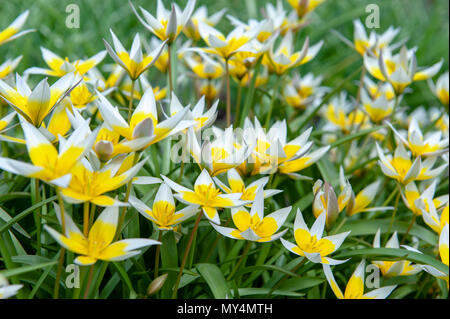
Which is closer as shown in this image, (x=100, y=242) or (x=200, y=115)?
(x=100, y=242)

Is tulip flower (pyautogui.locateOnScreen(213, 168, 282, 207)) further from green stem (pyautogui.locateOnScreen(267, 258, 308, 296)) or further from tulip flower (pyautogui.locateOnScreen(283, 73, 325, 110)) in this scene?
tulip flower (pyautogui.locateOnScreen(283, 73, 325, 110))

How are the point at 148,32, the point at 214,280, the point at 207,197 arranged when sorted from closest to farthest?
the point at 207,197
the point at 214,280
the point at 148,32

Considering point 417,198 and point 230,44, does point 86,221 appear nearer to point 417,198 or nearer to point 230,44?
point 230,44

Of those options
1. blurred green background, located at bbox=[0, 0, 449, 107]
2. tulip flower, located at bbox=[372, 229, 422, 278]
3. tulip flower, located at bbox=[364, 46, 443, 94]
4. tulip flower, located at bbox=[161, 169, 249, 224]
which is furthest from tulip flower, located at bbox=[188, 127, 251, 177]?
blurred green background, located at bbox=[0, 0, 449, 107]

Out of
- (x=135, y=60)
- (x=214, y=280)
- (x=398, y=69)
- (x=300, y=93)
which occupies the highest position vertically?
(x=300, y=93)

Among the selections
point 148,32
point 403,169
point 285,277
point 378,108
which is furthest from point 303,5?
point 148,32
